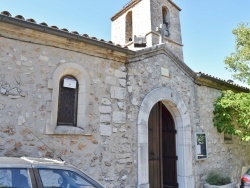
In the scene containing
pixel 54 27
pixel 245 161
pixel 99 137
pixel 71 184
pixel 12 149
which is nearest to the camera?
pixel 71 184

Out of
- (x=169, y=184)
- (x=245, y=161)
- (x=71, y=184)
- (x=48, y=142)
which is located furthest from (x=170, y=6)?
(x=71, y=184)

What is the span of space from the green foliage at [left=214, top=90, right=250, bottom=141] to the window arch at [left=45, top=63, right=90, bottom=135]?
4830mm

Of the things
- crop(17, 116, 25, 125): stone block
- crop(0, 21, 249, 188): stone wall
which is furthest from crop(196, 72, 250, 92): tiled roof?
crop(17, 116, 25, 125): stone block

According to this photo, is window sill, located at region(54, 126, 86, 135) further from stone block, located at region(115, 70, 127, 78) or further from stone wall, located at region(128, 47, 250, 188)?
stone block, located at region(115, 70, 127, 78)

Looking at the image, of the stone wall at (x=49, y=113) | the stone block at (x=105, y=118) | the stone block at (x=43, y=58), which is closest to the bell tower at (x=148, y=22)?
the stone wall at (x=49, y=113)

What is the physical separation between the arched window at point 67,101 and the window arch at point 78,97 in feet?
0.20

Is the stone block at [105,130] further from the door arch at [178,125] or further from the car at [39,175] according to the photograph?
the car at [39,175]

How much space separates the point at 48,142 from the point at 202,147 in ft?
15.4

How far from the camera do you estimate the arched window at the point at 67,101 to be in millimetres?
4453

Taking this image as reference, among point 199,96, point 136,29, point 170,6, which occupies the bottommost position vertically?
point 199,96

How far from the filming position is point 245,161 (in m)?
8.52

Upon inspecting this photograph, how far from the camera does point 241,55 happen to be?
8.45 metres

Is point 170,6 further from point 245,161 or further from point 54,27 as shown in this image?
point 54,27

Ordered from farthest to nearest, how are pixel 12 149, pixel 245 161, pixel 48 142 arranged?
1. pixel 245 161
2. pixel 48 142
3. pixel 12 149
